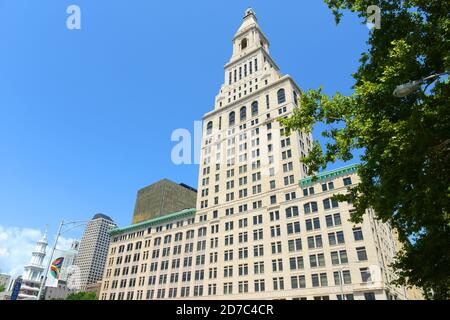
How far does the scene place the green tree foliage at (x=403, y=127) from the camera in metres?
11.5

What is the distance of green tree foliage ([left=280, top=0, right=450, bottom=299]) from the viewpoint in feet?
37.6

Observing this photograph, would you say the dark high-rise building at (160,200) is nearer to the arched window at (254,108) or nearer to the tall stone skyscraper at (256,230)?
the tall stone skyscraper at (256,230)

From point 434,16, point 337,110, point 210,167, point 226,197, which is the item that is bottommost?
point 337,110

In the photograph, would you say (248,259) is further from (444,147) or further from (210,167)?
(444,147)

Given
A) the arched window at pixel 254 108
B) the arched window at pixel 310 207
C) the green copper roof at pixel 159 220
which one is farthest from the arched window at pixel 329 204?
the green copper roof at pixel 159 220

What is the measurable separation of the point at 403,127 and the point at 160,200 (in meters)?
115

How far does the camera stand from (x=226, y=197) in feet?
234

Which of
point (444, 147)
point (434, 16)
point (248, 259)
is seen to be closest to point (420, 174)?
point (444, 147)

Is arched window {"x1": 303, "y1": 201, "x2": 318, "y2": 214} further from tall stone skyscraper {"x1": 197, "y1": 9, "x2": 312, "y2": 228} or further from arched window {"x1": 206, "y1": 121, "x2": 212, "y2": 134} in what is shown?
arched window {"x1": 206, "y1": 121, "x2": 212, "y2": 134}

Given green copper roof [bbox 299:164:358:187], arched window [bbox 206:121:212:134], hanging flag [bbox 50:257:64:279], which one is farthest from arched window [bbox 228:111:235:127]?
hanging flag [bbox 50:257:64:279]

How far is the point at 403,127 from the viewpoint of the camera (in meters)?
11.8

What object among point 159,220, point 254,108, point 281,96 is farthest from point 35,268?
point 281,96

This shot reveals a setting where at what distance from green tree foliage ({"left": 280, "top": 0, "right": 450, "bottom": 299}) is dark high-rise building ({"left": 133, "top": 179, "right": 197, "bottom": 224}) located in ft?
351
